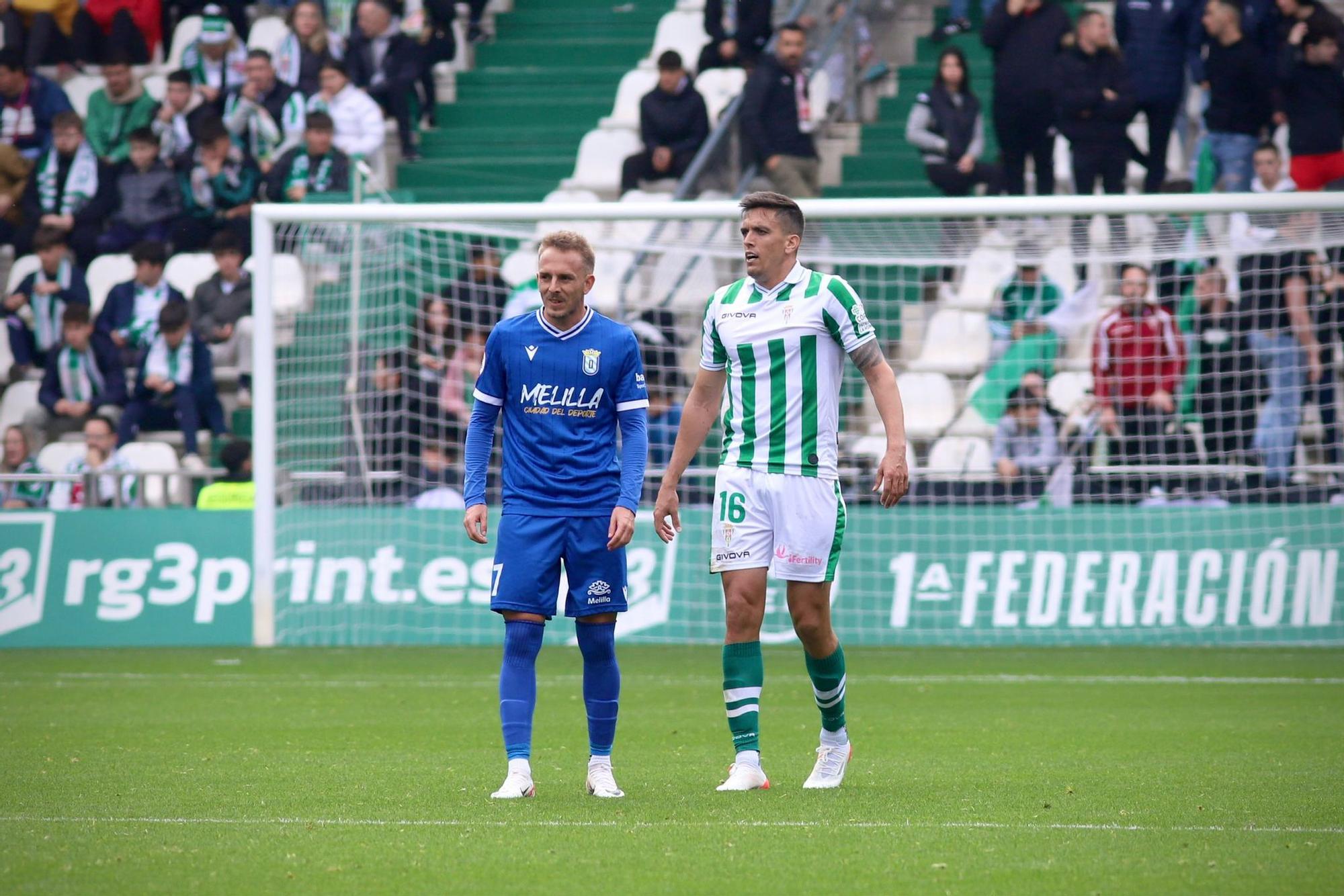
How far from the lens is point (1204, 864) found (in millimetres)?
5461

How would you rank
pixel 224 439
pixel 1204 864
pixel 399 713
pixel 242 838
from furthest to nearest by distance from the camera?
pixel 224 439, pixel 399 713, pixel 242 838, pixel 1204 864

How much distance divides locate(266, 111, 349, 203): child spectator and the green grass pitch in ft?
25.4

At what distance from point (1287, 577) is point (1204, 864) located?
31.0ft

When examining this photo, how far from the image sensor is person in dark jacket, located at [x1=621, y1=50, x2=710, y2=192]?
19078 millimetres

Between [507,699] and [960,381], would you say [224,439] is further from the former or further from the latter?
[507,699]

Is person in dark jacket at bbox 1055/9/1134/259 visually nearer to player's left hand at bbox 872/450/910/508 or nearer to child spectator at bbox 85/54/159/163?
child spectator at bbox 85/54/159/163

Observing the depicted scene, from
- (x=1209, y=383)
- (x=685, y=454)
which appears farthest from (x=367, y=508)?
(x=685, y=454)

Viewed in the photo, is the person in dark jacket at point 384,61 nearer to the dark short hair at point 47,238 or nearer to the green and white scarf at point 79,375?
the dark short hair at point 47,238

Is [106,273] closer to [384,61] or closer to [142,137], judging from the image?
[142,137]

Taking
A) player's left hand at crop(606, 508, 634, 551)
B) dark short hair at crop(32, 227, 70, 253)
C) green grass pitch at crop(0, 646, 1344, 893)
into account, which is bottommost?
green grass pitch at crop(0, 646, 1344, 893)

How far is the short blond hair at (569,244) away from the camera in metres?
6.89

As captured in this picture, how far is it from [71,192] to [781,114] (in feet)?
27.3

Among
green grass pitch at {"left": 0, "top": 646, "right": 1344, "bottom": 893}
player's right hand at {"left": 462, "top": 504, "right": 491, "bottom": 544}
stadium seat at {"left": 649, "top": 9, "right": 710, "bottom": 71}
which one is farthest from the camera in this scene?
stadium seat at {"left": 649, "top": 9, "right": 710, "bottom": 71}

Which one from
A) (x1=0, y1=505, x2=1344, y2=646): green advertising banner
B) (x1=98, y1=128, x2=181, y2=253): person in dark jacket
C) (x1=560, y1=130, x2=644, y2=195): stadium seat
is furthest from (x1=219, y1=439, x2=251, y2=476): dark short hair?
(x1=560, y1=130, x2=644, y2=195): stadium seat
